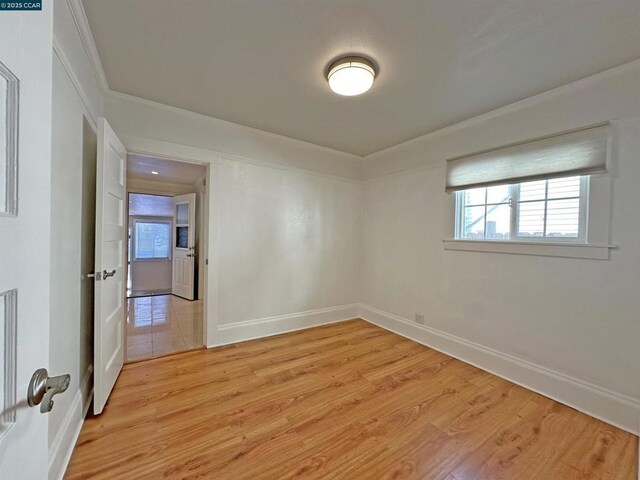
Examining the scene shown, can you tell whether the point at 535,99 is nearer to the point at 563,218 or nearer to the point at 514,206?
the point at 514,206

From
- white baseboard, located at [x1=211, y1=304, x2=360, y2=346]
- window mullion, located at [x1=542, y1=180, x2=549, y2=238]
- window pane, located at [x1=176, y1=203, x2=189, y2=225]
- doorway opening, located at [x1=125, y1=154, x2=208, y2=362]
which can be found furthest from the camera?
window pane, located at [x1=176, y1=203, x2=189, y2=225]

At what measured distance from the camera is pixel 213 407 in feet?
6.53

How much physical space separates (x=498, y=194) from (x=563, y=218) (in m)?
0.57

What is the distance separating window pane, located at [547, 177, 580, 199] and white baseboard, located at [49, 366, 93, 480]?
3.67 m

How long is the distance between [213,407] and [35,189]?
1982 mm

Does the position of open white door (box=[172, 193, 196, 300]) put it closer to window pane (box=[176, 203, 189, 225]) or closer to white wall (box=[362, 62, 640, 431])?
window pane (box=[176, 203, 189, 225])

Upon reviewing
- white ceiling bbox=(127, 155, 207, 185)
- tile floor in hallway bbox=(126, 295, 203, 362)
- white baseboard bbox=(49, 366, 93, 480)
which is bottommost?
tile floor in hallway bbox=(126, 295, 203, 362)

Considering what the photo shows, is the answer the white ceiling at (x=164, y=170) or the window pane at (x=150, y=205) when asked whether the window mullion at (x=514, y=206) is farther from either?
the window pane at (x=150, y=205)

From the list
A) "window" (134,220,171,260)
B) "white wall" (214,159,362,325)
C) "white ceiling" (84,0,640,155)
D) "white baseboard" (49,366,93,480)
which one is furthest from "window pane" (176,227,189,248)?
"white baseboard" (49,366,93,480)

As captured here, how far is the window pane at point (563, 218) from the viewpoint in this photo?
85.0 inches

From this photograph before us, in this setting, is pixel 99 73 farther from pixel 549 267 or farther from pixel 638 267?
pixel 638 267

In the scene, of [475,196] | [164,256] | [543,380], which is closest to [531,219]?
[475,196]

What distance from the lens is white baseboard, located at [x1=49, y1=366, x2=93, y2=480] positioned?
4.43 ft

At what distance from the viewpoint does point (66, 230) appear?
5.09 feet
